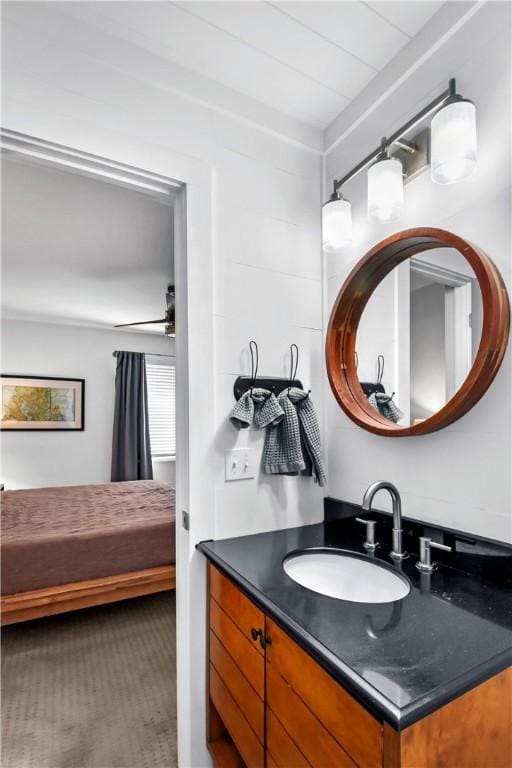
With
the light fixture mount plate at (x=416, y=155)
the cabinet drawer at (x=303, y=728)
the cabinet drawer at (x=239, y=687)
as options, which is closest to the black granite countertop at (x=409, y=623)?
the cabinet drawer at (x=303, y=728)

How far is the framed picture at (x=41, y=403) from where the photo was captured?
460 cm

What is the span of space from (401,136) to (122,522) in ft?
8.44

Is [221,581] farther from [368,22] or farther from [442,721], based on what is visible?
[368,22]

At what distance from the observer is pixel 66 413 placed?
4883 mm

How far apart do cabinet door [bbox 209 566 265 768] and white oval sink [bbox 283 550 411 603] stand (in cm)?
18

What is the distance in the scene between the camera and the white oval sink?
1.15 meters

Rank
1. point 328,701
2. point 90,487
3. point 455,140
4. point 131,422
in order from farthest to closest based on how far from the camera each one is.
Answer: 1. point 131,422
2. point 90,487
3. point 455,140
4. point 328,701

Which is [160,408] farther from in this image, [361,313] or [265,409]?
[361,313]

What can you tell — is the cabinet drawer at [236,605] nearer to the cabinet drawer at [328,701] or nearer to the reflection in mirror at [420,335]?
the cabinet drawer at [328,701]

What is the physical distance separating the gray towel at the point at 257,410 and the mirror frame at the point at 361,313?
0.83 feet

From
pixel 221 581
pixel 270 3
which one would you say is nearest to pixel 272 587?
pixel 221 581

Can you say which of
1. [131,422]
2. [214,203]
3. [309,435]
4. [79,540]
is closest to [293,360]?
[309,435]

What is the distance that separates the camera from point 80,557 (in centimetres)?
230

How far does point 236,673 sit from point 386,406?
3.15 feet
